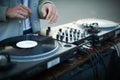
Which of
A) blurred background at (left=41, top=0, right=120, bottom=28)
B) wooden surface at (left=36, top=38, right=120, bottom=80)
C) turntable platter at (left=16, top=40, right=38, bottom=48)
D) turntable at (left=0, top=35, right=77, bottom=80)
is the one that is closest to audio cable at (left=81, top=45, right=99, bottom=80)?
wooden surface at (left=36, top=38, right=120, bottom=80)

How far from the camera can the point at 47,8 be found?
45.7 inches

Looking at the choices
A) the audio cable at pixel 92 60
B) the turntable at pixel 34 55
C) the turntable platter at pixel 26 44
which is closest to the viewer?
the turntable at pixel 34 55

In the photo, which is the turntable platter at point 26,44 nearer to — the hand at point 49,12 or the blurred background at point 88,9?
the hand at point 49,12

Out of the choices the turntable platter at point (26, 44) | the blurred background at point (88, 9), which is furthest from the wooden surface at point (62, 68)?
the blurred background at point (88, 9)

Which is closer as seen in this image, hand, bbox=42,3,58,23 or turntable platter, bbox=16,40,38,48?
turntable platter, bbox=16,40,38,48

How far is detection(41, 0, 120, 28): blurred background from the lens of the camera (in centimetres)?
213

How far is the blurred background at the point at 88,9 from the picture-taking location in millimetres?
2135

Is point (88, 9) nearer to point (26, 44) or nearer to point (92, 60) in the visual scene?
point (92, 60)

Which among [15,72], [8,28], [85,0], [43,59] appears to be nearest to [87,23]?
[8,28]

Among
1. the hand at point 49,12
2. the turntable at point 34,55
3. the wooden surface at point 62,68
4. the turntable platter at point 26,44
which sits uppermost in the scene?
the hand at point 49,12

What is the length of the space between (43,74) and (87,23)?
0.53 m

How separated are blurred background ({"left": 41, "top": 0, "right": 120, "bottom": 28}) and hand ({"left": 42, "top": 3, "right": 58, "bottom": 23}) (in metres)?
1.03

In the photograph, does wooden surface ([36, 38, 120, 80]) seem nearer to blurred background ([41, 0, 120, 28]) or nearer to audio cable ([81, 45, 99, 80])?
audio cable ([81, 45, 99, 80])

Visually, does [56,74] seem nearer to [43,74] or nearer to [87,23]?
[43,74]
